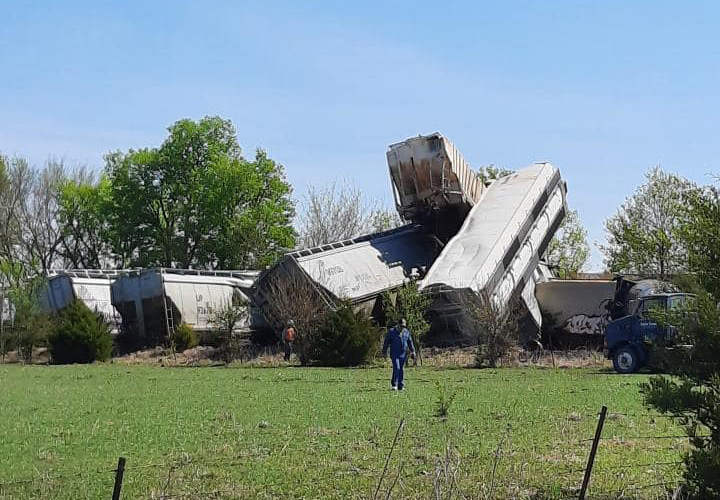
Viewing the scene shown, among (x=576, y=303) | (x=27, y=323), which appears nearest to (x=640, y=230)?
(x=576, y=303)

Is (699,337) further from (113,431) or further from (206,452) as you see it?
(113,431)

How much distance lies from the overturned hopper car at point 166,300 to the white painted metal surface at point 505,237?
9.58 meters

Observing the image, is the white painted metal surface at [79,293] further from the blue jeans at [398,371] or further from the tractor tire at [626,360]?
the blue jeans at [398,371]

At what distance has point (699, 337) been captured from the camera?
8148 mm

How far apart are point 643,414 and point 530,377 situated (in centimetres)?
1010

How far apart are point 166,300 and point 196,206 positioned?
83.8 ft

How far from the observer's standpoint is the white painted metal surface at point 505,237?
118 feet

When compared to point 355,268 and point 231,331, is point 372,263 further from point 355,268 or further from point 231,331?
point 231,331

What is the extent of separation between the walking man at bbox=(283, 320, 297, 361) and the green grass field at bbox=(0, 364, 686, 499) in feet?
35.2

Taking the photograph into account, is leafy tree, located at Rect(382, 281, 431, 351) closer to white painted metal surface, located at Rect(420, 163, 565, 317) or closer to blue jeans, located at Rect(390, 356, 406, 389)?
white painted metal surface, located at Rect(420, 163, 565, 317)

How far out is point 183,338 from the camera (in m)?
41.8

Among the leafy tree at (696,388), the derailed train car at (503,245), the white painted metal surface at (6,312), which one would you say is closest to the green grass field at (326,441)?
the leafy tree at (696,388)

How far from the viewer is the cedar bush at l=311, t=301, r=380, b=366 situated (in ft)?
109

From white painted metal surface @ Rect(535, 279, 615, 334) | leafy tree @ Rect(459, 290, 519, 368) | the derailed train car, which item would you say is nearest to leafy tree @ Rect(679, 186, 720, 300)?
leafy tree @ Rect(459, 290, 519, 368)
